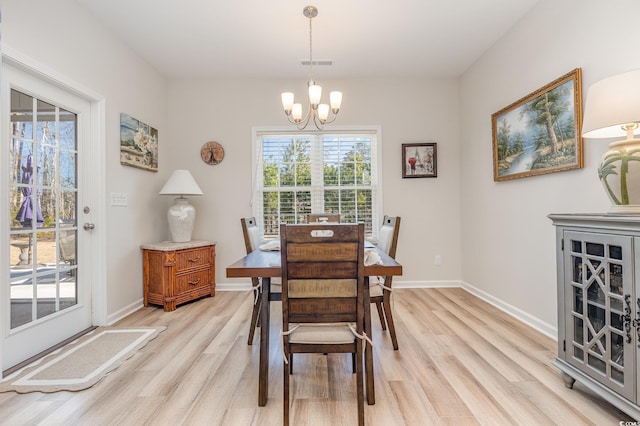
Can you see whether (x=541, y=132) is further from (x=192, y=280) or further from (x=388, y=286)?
(x=192, y=280)

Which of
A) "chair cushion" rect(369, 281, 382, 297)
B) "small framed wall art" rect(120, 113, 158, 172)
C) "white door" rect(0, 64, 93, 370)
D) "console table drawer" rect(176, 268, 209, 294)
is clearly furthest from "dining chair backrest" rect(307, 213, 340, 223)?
"white door" rect(0, 64, 93, 370)

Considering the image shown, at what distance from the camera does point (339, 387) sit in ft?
6.10

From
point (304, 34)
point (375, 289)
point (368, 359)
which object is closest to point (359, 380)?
point (368, 359)

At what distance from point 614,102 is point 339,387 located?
6.82 ft

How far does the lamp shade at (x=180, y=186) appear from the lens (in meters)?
3.58

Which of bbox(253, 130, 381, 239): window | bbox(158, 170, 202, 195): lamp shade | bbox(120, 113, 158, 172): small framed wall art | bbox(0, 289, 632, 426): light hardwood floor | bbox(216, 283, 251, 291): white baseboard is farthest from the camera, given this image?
bbox(253, 130, 381, 239): window

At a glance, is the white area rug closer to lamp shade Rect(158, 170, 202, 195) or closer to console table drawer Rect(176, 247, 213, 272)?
console table drawer Rect(176, 247, 213, 272)

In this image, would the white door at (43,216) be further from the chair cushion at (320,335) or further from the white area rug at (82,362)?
the chair cushion at (320,335)

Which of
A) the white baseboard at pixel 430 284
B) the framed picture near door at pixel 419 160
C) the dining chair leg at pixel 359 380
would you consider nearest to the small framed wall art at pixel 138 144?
the dining chair leg at pixel 359 380

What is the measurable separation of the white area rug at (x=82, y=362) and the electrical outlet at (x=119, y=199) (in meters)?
1.17

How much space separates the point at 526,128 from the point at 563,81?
50 cm

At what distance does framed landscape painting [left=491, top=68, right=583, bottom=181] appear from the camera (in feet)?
7.52

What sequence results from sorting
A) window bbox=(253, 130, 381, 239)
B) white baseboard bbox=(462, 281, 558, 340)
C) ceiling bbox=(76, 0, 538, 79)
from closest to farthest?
white baseboard bbox=(462, 281, 558, 340) < ceiling bbox=(76, 0, 538, 79) < window bbox=(253, 130, 381, 239)

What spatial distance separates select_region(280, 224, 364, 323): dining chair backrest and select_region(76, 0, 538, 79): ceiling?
2.20m
